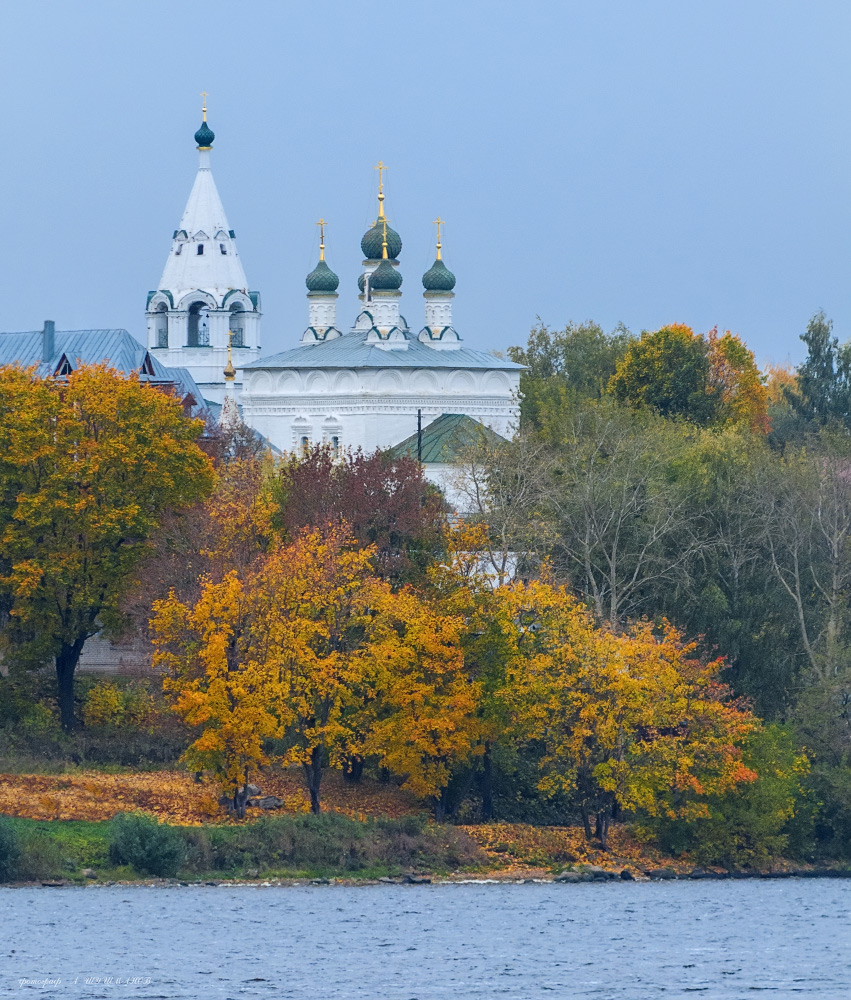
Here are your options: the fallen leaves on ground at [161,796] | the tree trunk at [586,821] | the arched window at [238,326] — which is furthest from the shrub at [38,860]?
A: the arched window at [238,326]

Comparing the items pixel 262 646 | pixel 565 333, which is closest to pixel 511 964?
pixel 262 646

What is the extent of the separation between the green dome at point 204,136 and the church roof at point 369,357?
2957 centimetres

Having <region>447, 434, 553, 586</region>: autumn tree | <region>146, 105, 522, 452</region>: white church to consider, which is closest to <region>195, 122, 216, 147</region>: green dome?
<region>146, 105, 522, 452</region>: white church

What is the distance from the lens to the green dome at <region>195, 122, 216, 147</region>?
11512 cm

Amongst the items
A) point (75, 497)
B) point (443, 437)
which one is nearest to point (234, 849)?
point (75, 497)

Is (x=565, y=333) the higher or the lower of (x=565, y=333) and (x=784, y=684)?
the higher

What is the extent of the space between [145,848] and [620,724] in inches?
428

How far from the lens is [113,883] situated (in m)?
45.9

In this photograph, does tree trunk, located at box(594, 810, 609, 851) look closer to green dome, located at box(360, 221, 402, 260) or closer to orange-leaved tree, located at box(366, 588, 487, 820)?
orange-leaved tree, located at box(366, 588, 487, 820)

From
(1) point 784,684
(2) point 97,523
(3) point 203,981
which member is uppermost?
(2) point 97,523

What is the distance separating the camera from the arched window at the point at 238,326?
12022 centimetres

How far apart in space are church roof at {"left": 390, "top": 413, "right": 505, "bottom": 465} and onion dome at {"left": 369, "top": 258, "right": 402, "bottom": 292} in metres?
5.79

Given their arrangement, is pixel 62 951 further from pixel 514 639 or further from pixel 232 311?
pixel 232 311

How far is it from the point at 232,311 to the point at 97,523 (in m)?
65.5
